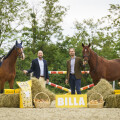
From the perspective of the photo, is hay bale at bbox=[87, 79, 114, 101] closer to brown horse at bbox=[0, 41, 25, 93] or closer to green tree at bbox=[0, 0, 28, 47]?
brown horse at bbox=[0, 41, 25, 93]

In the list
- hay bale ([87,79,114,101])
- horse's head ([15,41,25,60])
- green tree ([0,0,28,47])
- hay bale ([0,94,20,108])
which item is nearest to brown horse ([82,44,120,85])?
hay bale ([87,79,114,101])

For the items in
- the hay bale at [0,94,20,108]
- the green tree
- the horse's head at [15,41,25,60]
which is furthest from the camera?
the green tree

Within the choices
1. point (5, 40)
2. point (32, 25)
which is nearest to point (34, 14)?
point (32, 25)

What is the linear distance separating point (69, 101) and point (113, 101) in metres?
1.20

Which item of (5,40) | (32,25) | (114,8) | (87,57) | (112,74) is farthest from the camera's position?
(32,25)

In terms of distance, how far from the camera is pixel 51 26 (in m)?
25.2

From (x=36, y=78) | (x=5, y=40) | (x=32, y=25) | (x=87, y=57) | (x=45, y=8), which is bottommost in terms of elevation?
(x=36, y=78)

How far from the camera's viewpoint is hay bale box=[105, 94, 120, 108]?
6785 millimetres

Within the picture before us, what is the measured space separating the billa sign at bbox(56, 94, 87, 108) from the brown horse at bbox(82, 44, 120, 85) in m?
1.30

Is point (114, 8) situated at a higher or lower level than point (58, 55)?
higher

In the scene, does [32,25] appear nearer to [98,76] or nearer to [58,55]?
[58,55]

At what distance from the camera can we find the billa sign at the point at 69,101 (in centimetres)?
679

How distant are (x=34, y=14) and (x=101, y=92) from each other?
60.8 ft

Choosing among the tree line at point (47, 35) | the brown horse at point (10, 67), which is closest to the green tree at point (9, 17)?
the tree line at point (47, 35)
